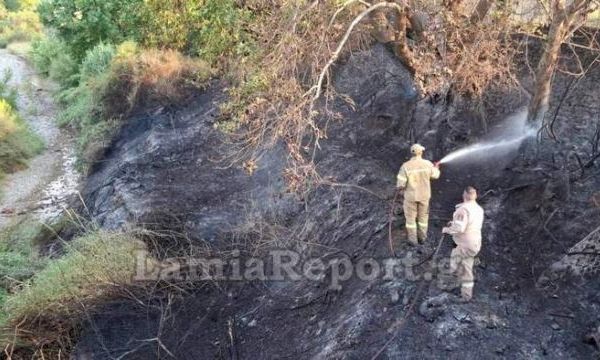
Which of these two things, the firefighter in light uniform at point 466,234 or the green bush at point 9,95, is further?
the green bush at point 9,95

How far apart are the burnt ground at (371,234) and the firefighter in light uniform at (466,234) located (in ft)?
1.00

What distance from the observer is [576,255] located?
250 inches

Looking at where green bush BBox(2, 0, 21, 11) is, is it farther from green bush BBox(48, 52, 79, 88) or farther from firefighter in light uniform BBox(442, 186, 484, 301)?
firefighter in light uniform BBox(442, 186, 484, 301)

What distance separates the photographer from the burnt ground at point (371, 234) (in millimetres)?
5879

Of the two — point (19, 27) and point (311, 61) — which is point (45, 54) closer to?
point (19, 27)

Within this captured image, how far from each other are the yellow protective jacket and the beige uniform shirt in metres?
0.79

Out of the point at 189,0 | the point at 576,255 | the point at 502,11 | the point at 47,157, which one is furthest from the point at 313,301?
the point at 47,157

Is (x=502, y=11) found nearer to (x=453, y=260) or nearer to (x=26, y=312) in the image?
(x=453, y=260)

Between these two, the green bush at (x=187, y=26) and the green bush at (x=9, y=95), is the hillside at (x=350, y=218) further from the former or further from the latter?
the green bush at (x=9, y=95)

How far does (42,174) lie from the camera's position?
14.8 meters

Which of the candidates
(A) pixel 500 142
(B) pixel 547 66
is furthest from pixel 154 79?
(B) pixel 547 66

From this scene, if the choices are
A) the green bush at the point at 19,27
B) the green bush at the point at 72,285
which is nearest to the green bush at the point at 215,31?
the green bush at the point at 72,285

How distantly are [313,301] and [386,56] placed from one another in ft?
21.3

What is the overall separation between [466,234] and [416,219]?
1380mm
